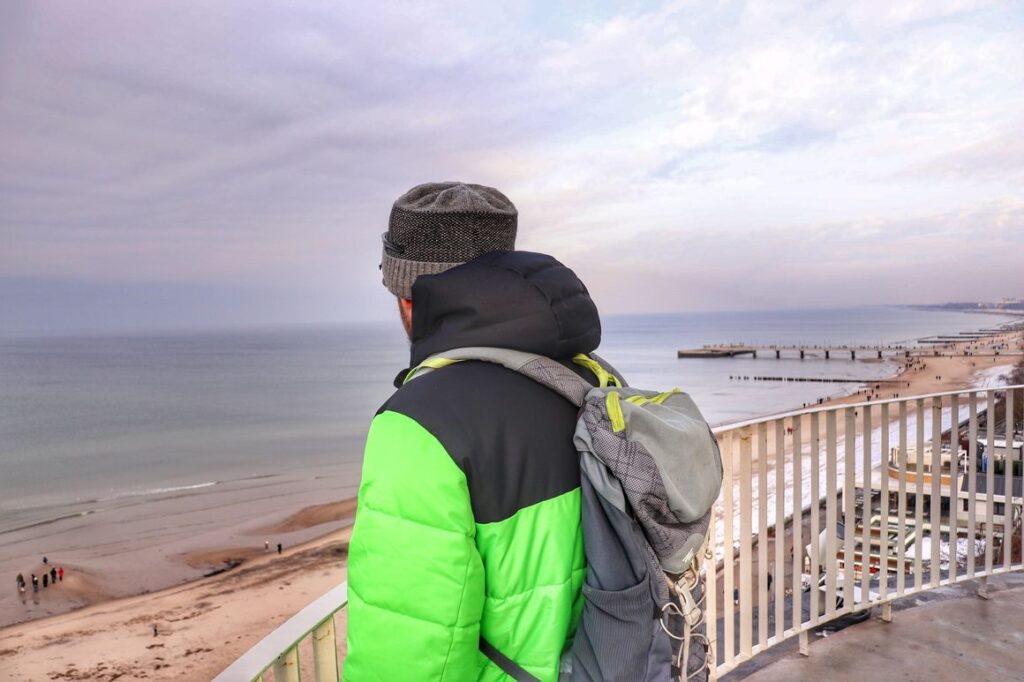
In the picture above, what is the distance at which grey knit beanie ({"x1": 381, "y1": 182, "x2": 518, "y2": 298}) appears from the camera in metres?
1.12

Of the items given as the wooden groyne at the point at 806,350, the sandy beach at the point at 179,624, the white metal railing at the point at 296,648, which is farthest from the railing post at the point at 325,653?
the wooden groyne at the point at 806,350

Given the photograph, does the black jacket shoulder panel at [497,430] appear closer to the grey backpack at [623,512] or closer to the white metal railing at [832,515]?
the grey backpack at [623,512]

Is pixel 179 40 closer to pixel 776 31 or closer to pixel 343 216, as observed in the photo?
pixel 343 216

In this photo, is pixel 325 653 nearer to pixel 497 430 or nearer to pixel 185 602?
pixel 497 430

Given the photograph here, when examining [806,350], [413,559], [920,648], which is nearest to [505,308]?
[413,559]

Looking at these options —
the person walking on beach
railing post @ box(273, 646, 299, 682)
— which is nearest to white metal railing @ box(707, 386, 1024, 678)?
the person walking on beach

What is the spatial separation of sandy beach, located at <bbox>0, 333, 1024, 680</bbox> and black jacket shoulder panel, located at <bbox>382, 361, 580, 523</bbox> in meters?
14.8

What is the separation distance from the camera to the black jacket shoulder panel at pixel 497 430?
820mm

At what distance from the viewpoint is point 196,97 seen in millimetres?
95750

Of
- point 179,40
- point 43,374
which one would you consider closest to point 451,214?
point 179,40

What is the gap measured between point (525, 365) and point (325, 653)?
27.9 inches

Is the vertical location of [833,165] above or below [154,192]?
below

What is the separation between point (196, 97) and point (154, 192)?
17087mm

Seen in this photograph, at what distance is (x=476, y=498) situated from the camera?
834mm
